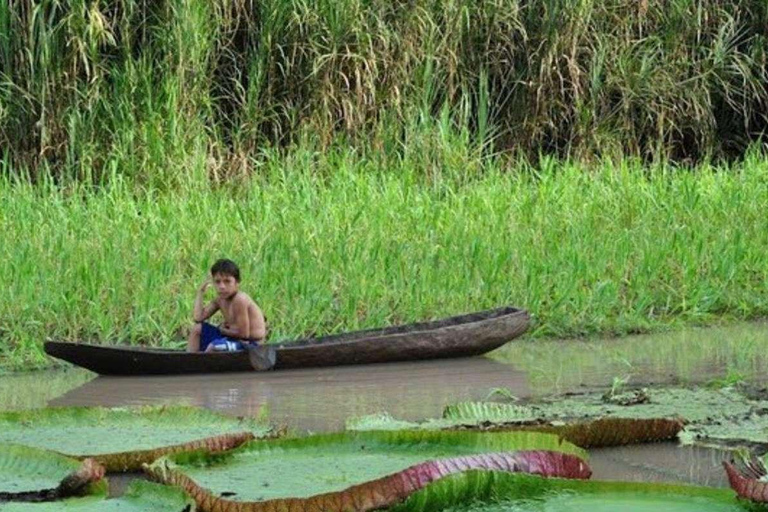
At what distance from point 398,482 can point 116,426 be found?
1.66m

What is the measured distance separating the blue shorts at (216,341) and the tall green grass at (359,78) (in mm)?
3876

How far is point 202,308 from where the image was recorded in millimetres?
7660

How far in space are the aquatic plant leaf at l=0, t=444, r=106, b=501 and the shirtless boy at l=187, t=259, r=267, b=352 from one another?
3.09 m

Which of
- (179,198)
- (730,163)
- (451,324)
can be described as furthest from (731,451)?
(730,163)

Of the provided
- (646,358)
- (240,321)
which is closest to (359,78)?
(240,321)

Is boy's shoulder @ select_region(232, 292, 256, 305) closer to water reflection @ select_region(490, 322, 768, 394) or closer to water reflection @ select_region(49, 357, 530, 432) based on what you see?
water reflection @ select_region(49, 357, 530, 432)

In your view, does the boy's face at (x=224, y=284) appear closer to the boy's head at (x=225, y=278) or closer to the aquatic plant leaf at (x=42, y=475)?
the boy's head at (x=225, y=278)

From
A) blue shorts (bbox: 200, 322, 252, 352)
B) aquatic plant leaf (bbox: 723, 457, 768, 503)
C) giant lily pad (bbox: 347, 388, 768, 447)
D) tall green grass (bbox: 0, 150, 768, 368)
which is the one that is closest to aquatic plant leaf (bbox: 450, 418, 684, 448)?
giant lily pad (bbox: 347, 388, 768, 447)

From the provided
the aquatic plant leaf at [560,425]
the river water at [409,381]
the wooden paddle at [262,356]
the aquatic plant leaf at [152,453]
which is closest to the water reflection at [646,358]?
the river water at [409,381]

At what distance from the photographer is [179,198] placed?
35.9 feet

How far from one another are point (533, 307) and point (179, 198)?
3.35 metres

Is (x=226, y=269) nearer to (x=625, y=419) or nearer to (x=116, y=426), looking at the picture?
(x=116, y=426)

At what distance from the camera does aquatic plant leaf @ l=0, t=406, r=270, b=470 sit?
4.89 m

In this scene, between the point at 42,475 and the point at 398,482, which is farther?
the point at 42,475
